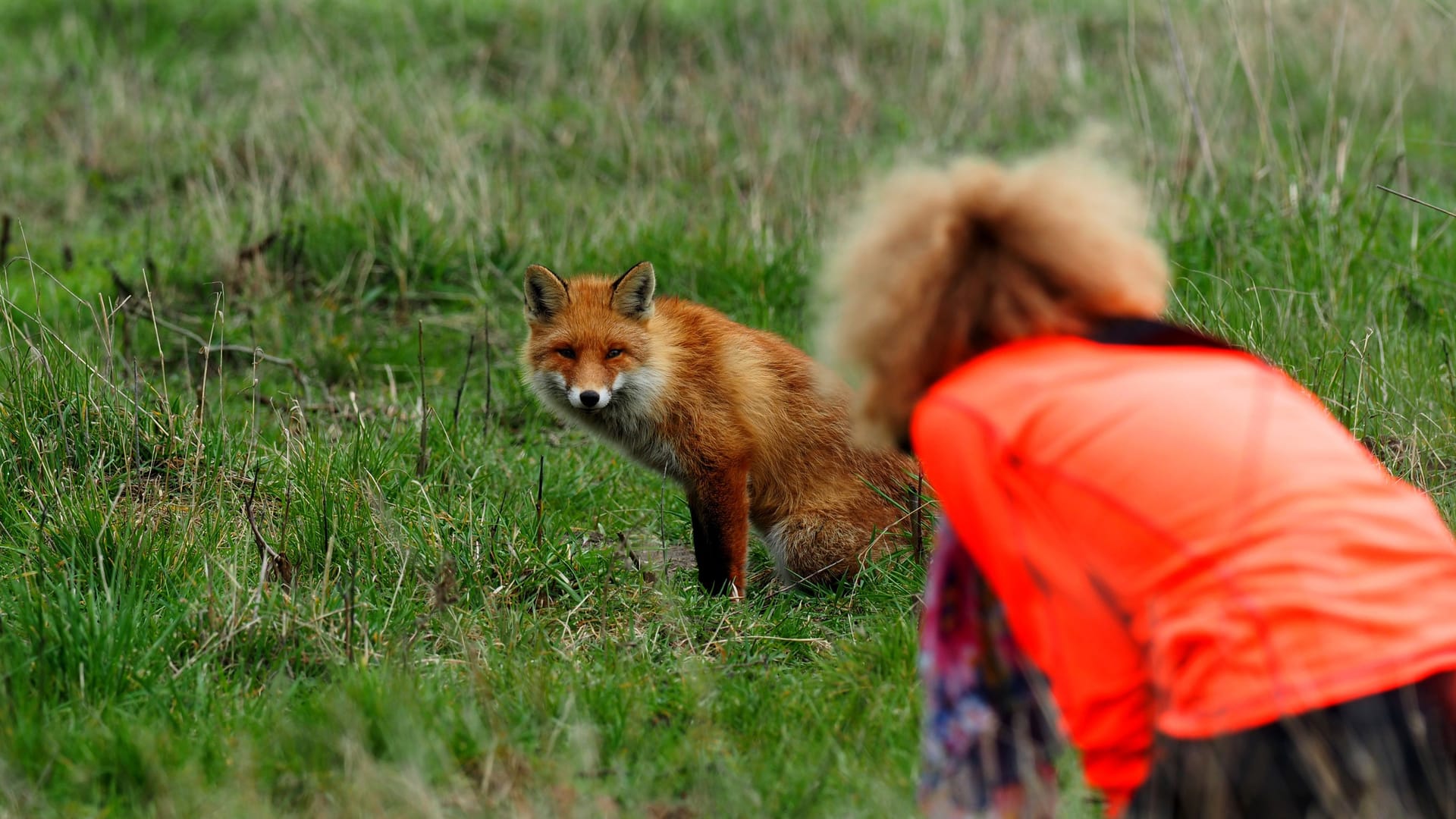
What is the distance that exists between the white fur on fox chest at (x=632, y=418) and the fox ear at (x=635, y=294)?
0.30 metres

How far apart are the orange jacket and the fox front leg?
2.58 meters

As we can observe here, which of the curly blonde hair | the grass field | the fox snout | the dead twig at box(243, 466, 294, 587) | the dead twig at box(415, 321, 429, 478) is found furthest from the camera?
the fox snout

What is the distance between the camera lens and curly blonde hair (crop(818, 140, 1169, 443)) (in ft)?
7.54

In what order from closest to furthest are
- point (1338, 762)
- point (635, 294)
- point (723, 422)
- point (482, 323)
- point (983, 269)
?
point (1338, 762) → point (983, 269) → point (723, 422) → point (635, 294) → point (482, 323)

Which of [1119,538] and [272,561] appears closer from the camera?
[1119,538]

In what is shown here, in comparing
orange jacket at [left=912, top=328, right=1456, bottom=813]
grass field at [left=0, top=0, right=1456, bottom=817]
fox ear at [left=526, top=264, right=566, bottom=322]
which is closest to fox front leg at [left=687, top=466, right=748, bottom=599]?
grass field at [left=0, top=0, right=1456, bottom=817]

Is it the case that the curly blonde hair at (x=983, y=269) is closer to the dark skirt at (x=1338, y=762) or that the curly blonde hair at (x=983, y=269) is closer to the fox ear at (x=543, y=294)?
the dark skirt at (x=1338, y=762)

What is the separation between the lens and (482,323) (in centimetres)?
729

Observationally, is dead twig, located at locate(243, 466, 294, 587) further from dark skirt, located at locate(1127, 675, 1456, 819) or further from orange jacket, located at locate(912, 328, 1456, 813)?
dark skirt, located at locate(1127, 675, 1456, 819)

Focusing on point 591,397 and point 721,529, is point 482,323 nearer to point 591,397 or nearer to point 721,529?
point 591,397

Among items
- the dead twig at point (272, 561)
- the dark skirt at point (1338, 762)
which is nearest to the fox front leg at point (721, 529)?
the dead twig at point (272, 561)

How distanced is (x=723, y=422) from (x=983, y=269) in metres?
2.70

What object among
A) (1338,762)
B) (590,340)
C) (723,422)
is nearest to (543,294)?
(590,340)

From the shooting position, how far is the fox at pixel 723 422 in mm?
4840
